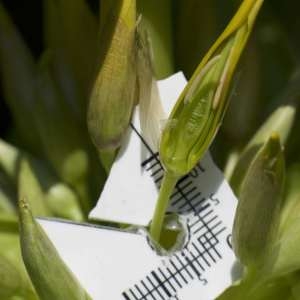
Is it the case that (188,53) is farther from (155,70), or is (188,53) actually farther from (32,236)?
(32,236)

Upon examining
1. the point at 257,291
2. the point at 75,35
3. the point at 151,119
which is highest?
the point at 75,35

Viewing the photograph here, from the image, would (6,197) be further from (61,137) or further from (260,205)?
(260,205)

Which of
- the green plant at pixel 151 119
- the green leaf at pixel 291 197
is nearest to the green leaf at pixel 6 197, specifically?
the green plant at pixel 151 119

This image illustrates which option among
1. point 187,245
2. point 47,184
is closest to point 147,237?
point 187,245

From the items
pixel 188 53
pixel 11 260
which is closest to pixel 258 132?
pixel 188 53

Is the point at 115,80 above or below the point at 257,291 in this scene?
above

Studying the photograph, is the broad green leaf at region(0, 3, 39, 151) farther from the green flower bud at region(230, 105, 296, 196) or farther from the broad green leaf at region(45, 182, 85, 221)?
the green flower bud at region(230, 105, 296, 196)

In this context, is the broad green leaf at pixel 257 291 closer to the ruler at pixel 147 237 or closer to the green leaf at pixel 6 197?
the ruler at pixel 147 237

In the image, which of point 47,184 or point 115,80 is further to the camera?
point 47,184
